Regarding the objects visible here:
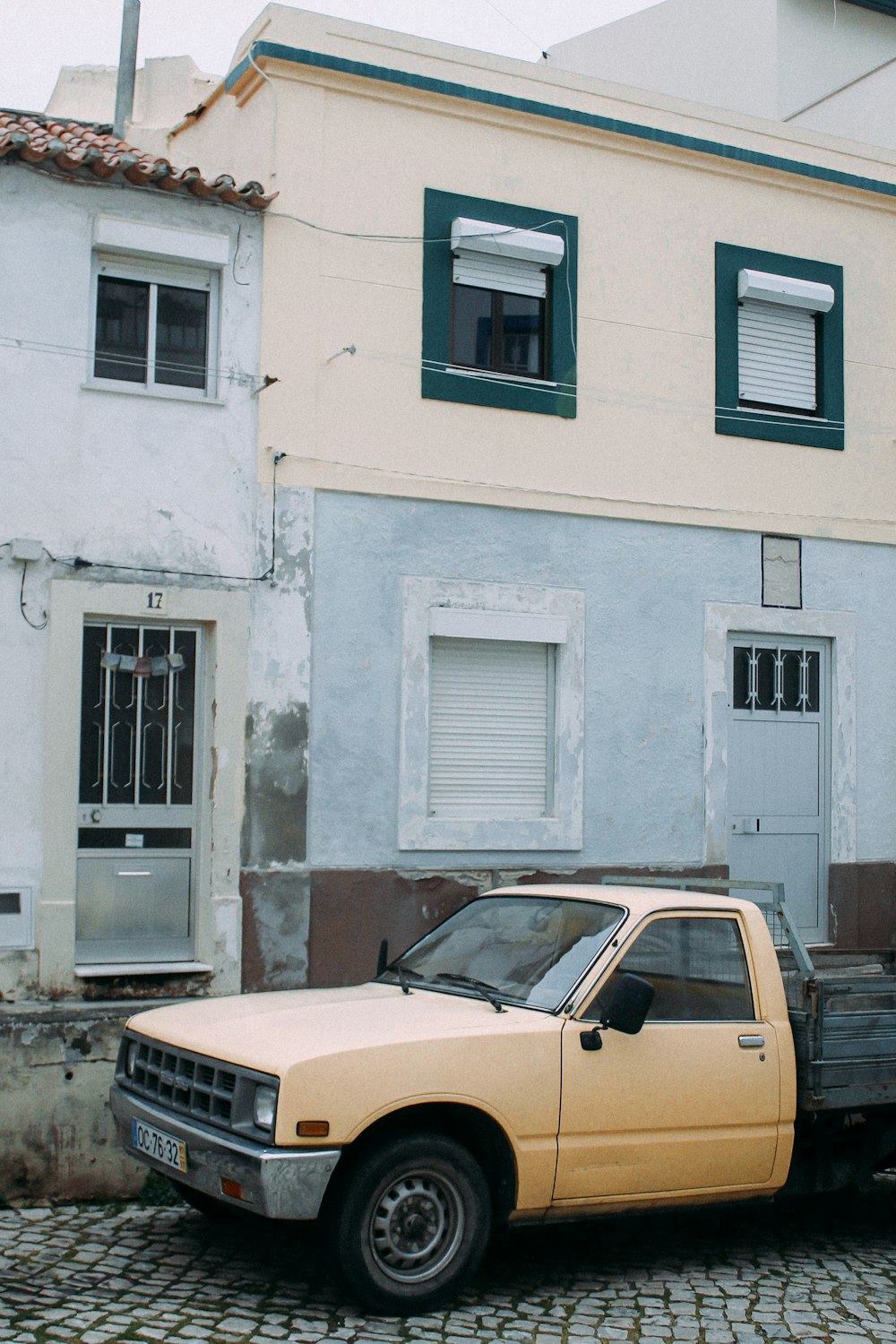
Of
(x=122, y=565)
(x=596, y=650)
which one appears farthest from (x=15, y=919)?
(x=596, y=650)

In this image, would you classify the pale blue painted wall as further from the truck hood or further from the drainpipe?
the drainpipe

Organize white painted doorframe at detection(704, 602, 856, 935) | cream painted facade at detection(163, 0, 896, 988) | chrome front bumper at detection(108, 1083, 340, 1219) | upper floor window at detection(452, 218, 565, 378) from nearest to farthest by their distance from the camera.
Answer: chrome front bumper at detection(108, 1083, 340, 1219) < cream painted facade at detection(163, 0, 896, 988) < upper floor window at detection(452, 218, 565, 378) < white painted doorframe at detection(704, 602, 856, 935)

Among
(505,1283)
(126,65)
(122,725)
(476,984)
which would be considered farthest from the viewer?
(126,65)

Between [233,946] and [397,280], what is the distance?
4.64 metres

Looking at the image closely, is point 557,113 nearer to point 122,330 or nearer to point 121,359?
point 122,330

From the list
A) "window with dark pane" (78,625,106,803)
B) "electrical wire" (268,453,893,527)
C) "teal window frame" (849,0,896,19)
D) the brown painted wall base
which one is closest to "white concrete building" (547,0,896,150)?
"teal window frame" (849,0,896,19)

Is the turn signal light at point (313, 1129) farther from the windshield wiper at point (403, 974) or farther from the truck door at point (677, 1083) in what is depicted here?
the windshield wiper at point (403, 974)

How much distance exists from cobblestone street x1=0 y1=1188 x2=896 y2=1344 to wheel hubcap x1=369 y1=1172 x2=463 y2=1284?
0.22 m

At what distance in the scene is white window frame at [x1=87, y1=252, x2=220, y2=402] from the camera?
919 cm

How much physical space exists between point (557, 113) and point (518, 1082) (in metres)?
7.52

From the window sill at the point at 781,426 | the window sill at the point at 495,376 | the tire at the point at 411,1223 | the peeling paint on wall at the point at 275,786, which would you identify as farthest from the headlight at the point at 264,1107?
the window sill at the point at 781,426

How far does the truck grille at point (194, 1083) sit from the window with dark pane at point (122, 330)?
175 inches

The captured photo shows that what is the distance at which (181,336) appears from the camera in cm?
951

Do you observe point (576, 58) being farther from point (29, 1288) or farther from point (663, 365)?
point (29, 1288)
